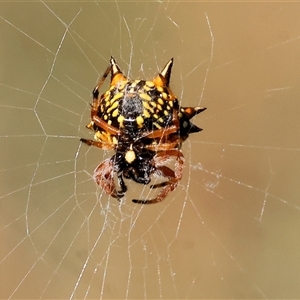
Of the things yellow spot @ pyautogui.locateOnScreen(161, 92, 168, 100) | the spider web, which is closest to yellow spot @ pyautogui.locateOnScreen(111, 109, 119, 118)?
yellow spot @ pyautogui.locateOnScreen(161, 92, 168, 100)

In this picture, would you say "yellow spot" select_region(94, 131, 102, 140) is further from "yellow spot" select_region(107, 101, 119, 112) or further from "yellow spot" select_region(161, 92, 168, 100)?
"yellow spot" select_region(161, 92, 168, 100)

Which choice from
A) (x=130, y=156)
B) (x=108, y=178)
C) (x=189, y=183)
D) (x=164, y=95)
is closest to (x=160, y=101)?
(x=164, y=95)

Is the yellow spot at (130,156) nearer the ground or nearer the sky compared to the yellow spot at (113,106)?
nearer the ground

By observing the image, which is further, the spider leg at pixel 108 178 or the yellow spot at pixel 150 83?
the spider leg at pixel 108 178

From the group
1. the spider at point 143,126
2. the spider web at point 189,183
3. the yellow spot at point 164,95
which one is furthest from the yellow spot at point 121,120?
the spider web at point 189,183

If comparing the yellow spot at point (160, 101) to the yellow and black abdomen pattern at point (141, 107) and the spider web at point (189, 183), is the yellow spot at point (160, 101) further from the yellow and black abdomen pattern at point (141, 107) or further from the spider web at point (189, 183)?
the spider web at point (189, 183)

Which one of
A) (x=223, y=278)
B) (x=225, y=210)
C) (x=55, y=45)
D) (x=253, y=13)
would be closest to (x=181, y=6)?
(x=253, y=13)
